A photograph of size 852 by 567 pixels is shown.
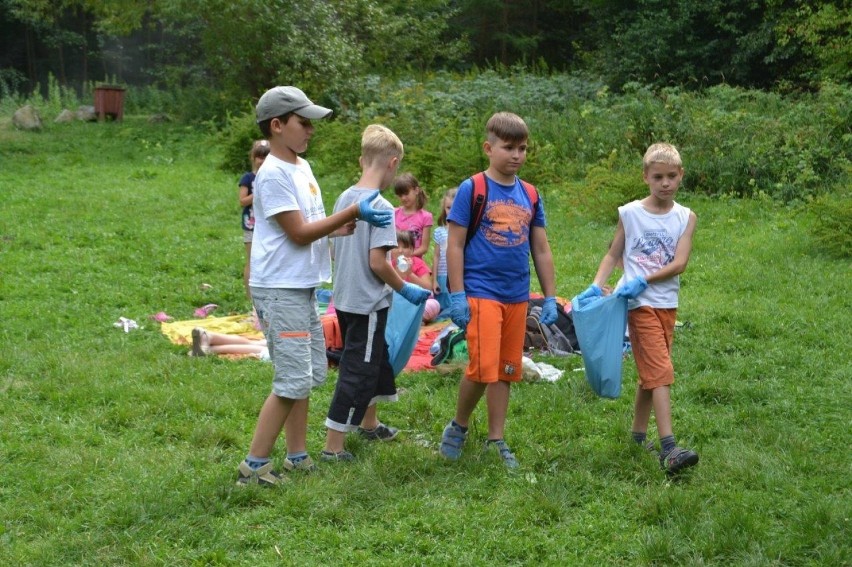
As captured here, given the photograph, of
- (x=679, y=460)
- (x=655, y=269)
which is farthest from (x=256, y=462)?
(x=655, y=269)

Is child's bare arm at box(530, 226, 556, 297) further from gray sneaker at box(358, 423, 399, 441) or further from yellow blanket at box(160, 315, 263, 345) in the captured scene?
yellow blanket at box(160, 315, 263, 345)

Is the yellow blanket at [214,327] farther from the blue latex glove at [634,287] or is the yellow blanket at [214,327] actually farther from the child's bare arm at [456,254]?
the blue latex glove at [634,287]

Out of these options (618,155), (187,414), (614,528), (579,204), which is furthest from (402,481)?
(618,155)

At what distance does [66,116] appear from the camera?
83.1ft

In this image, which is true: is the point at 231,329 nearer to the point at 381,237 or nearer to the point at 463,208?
the point at 381,237

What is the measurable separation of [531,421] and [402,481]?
49.4 inches

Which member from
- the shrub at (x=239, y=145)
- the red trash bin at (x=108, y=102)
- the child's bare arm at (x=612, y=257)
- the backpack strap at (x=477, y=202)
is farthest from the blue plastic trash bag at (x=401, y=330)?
the red trash bin at (x=108, y=102)

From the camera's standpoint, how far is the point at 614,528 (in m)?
4.30

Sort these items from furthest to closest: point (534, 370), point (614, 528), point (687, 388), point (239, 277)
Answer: point (239, 277) → point (534, 370) → point (687, 388) → point (614, 528)

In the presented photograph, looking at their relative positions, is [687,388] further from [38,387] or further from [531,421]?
[38,387]

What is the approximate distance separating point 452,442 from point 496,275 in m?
0.91

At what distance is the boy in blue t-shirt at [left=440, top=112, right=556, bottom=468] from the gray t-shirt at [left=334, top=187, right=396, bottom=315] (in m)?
0.36

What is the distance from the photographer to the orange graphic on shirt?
16.6ft

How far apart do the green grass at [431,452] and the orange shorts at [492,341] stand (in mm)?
440
